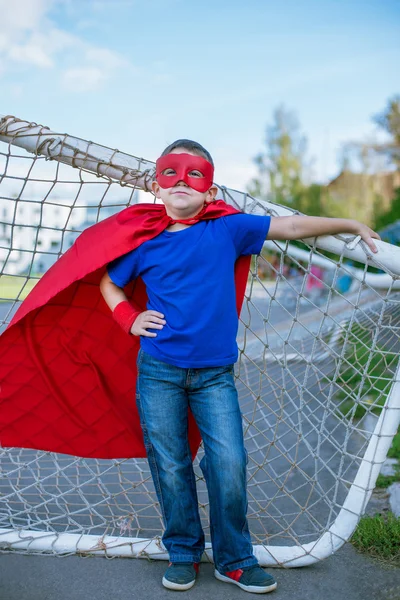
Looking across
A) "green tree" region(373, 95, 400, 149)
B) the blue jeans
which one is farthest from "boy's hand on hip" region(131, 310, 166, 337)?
"green tree" region(373, 95, 400, 149)

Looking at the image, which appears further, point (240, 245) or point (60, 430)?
point (60, 430)

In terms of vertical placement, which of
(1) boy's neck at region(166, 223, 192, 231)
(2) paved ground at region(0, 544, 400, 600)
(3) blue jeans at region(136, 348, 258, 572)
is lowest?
(2) paved ground at region(0, 544, 400, 600)

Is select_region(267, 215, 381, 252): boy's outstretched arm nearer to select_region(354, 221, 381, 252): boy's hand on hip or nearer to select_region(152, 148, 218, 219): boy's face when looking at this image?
select_region(354, 221, 381, 252): boy's hand on hip

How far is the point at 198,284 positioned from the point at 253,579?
3.53 ft

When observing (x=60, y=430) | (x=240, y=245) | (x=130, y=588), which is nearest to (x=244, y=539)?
(x=130, y=588)

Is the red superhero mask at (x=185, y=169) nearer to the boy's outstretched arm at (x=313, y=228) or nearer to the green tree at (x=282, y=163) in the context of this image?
the boy's outstretched arm at (x=313, y=228)

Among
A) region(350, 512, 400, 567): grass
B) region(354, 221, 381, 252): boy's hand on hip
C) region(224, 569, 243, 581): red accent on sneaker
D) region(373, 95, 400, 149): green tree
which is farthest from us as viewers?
region(373, 95, 400, 149): green tree

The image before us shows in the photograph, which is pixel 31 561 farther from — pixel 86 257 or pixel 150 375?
pixel 86 257

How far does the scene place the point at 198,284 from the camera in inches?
88.7

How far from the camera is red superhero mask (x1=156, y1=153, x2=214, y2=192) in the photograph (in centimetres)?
228

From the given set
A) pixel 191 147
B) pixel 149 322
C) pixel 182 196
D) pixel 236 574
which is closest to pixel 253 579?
pixel 236 574

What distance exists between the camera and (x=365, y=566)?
2480 millimetres

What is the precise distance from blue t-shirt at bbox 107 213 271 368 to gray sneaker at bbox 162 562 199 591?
76 centimetres

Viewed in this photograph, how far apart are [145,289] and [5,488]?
4.74 ft
